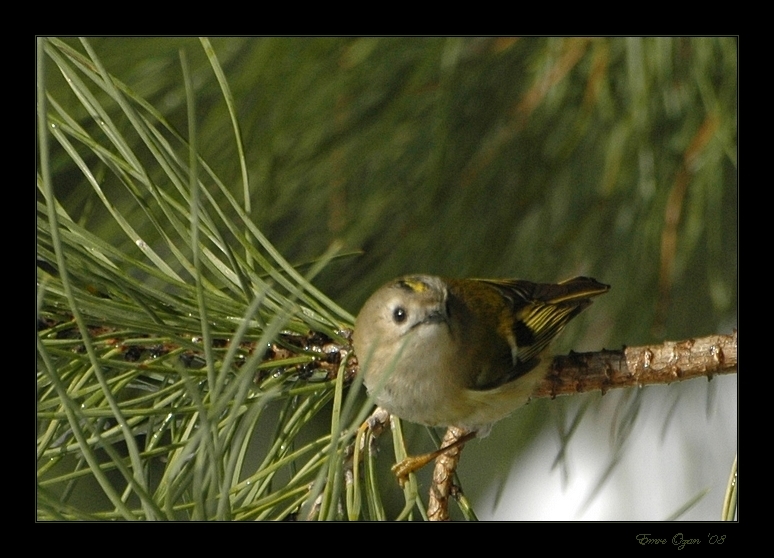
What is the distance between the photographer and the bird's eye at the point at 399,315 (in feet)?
2.99

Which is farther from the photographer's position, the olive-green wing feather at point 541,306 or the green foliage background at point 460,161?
the olive-green wing feather at point 541,306

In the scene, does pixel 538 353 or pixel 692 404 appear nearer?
pixel 538 353

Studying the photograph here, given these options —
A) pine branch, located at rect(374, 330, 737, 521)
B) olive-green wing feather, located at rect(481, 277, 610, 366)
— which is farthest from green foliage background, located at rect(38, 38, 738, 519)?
pine branch, located at rect(374, 330, 737, 521)

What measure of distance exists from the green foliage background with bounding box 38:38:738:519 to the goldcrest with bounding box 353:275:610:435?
0.12 feet

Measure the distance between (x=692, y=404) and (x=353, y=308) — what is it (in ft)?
1.58

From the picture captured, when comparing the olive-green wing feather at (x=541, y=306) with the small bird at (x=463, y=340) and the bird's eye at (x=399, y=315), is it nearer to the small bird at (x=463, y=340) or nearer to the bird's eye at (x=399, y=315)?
the small bird at (x=463, y=340)

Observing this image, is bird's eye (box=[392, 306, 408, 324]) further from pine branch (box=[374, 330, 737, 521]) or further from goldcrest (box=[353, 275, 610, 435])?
pine branch (box=[374, 330, 737, 521])

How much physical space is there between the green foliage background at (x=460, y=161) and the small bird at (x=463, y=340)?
37 millimetres

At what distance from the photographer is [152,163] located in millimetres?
995

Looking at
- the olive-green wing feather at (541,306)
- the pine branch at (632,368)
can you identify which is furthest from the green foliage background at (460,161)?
the pine branch at (632,368)

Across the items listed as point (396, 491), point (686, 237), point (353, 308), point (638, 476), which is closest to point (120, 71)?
point (353, 308)

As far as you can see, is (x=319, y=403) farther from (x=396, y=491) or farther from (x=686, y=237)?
(x=396, y=491)

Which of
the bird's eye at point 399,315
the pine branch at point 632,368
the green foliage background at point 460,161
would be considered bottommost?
the pine branch at point 632,368

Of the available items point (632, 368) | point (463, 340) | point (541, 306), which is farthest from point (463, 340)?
point (632, 368)
